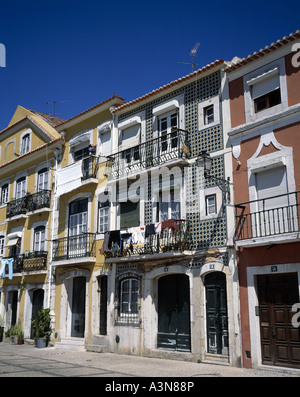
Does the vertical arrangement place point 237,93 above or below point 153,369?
above

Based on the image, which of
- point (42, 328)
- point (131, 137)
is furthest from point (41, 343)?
point (131, 137)

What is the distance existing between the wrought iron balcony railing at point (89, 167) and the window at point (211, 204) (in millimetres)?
5836

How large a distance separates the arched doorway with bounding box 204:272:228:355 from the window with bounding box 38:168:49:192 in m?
10.5

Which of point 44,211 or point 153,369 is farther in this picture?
point 44,211

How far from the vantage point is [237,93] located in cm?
1329

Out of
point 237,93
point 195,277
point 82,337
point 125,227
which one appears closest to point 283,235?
point 195,277

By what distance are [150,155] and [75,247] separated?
17.2 ft

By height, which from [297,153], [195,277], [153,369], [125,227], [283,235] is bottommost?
[153,369]

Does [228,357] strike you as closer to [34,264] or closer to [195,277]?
[195,277]

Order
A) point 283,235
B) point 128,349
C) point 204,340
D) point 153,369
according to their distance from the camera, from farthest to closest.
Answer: point 128,349, point 204,340, point 153,369, point 283,235

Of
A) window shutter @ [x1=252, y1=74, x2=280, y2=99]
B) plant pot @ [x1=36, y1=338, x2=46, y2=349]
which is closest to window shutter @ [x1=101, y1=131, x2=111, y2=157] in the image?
window shutter @ [x1=252, y1=74, x2=280, y2=99]

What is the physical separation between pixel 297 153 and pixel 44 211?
40.6ft

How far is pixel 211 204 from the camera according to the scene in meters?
13.4
